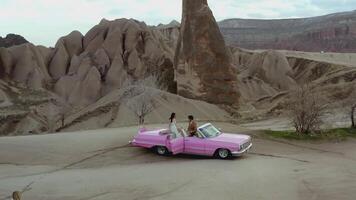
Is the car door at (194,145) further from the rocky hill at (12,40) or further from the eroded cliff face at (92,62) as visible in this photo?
the rocky hill at (12,40)

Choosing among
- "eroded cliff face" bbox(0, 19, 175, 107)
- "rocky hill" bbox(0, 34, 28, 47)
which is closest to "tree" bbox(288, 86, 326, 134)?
"eroded cliff face" bbox(0, 19, 175, 107)

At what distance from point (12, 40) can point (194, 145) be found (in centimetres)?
6647

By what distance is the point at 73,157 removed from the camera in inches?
778

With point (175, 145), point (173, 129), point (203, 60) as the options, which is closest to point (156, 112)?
point (203, 60)

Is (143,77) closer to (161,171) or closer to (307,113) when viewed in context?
(307,113)

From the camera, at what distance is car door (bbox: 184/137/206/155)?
1953cm

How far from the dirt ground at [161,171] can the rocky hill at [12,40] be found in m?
60.5

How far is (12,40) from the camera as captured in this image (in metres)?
81.3

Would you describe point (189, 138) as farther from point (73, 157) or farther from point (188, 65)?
point (188, 65)

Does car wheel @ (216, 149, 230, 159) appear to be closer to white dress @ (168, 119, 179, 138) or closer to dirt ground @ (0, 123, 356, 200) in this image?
dirt ground @ (0, 123, 356, 200)

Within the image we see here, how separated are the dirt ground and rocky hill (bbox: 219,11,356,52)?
118m

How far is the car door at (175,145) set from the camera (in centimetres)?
1950

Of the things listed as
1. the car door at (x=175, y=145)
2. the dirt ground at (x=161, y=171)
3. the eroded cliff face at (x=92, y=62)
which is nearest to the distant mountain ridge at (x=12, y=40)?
the eroded cliff face at (x=92, y=62)

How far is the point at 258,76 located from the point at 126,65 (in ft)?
71.0
